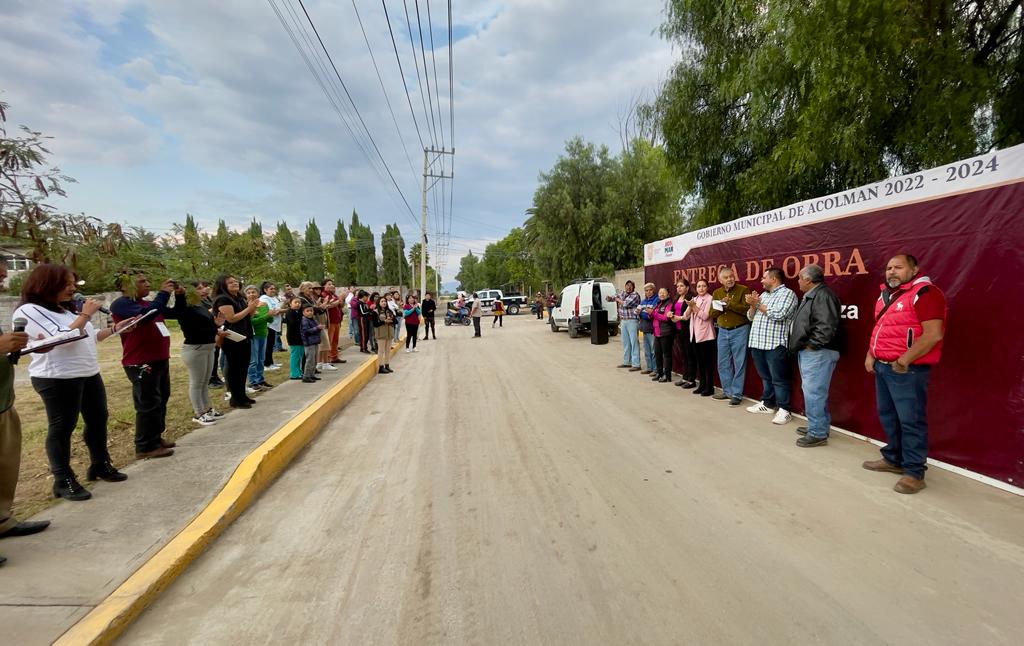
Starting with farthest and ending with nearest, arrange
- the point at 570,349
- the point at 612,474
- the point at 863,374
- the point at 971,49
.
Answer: the point at 570,349 < the point at 971,49 < the point at 863,374 < the point at 612,474

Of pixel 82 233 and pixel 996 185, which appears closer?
pixel 82 233

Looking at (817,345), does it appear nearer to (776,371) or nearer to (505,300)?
(776,371)

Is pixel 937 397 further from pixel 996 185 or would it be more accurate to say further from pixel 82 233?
pixel 82 233

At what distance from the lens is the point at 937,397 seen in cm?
417

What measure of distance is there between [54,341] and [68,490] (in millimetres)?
1186

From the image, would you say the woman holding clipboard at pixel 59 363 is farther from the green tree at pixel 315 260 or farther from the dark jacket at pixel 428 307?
the green tree at pixel 315 260

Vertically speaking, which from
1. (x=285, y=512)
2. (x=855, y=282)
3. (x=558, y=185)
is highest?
(x=558, y=185)

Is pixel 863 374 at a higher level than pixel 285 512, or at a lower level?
higher

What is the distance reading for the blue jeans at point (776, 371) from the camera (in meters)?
5.57

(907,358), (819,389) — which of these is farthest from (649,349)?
(907,358)

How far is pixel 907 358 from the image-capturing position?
11.8ft

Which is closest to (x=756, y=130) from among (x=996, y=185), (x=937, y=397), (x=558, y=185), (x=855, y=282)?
(x=855, y=282)

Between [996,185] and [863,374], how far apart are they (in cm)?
205

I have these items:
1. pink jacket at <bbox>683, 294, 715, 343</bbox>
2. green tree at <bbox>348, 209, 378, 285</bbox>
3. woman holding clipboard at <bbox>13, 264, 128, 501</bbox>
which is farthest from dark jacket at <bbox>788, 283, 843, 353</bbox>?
green tree at <bbox>348, 209, 378, 285</bbox>
